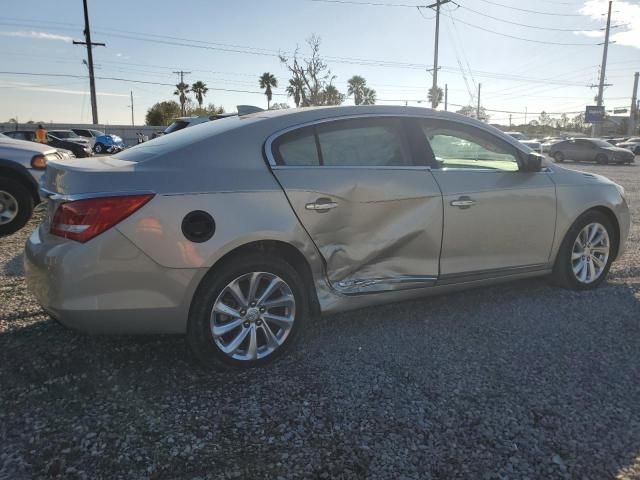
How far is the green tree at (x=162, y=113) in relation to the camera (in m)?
64.8

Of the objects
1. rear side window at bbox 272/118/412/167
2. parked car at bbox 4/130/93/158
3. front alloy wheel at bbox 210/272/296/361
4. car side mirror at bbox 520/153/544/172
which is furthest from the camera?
parked car at bbox 4/130/93/158

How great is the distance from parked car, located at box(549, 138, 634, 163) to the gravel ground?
28.6 m

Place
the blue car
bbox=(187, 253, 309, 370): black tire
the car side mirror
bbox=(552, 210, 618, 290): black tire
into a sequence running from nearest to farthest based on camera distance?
bbox=(187, 253, 309, 370): black tire, the car side mirror, bbox=(552, 210, 618, 290): black tire, the blue car

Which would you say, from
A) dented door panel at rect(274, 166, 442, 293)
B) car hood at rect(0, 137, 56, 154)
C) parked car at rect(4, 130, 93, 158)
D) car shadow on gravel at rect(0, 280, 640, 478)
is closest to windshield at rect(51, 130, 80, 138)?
parked car at rect(4, 130, 93, 158)

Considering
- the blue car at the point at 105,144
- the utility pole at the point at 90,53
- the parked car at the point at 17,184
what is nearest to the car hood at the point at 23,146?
the parked car at the point at 17,184

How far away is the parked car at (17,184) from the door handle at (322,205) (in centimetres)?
521

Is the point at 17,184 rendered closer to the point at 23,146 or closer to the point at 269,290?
the point at 23,146

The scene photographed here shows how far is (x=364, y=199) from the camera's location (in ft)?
11.1

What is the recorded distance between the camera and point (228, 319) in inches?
121

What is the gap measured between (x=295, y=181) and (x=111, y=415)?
164cm

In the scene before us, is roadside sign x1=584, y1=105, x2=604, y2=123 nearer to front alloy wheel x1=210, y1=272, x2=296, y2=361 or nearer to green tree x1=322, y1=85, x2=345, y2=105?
green tree x1=322, y1=85, x2=345, y2=105

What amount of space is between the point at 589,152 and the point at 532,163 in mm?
29511

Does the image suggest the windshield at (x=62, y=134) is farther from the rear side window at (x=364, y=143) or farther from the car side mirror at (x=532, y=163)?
the car side mirror at (x=532, y=163)

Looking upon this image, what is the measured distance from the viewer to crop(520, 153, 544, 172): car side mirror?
411 centimetres
